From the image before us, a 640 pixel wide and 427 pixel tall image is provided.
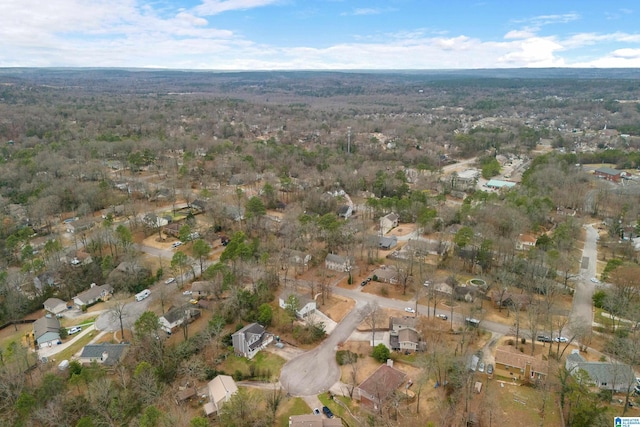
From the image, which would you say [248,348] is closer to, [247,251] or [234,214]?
[247,251]

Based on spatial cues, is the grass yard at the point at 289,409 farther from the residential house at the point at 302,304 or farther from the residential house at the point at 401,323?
the residential house at the point at 401,323

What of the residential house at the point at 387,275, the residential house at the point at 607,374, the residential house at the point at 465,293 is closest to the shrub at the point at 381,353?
the residential house at the point at 465,293

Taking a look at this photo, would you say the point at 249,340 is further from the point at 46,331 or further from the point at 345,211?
the point at 345,211

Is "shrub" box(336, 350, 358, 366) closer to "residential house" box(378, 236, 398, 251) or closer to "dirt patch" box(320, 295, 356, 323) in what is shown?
"dirt patch" box(320, 295, 356, 323)

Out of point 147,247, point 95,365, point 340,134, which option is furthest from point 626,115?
point 95,365

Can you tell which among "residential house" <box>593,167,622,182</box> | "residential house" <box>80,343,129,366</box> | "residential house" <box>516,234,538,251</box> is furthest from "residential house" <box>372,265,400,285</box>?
"residential house" <box>593,167,622,182</box>

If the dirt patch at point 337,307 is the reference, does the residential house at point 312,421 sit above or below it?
above
